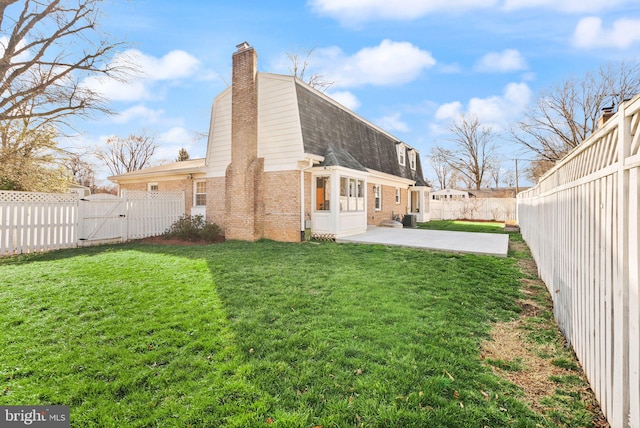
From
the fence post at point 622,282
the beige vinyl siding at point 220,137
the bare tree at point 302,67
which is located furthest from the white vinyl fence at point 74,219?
the bare tree at point 302,67

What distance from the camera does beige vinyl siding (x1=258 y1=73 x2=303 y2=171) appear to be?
11156 millimetres

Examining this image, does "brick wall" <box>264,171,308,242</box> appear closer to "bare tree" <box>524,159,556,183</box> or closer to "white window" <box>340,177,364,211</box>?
"white window" <box>340,177,364,211</box>

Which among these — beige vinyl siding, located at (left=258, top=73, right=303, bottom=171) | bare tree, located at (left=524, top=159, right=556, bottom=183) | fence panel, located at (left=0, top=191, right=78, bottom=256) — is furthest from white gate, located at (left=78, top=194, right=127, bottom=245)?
bare tree, located at (left=524, top=159, right=556, bottom=183)

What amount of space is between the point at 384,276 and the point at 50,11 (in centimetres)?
1876

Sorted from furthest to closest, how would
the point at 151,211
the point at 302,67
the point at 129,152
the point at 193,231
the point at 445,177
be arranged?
the point at 445,177, the point at 129,152, the point at 302,67, the point at 151,211, the point at 193,231

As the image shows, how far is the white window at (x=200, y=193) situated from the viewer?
47.8 ft

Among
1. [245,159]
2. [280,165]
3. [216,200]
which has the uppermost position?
[245,159]

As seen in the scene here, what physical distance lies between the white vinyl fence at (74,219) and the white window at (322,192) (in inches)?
289

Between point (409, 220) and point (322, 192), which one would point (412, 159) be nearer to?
point (409, 220)

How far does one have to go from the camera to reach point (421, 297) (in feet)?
16.0

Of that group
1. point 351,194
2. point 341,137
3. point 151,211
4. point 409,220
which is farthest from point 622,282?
point 409,220

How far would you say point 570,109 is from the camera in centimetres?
2652

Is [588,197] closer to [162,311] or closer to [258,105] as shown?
[162,311]

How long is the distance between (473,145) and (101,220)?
3987cm
